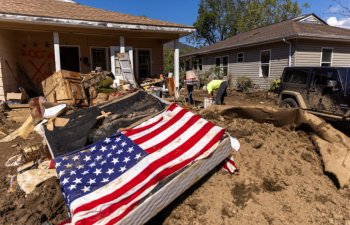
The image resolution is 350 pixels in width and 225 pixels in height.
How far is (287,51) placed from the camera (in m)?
13.5

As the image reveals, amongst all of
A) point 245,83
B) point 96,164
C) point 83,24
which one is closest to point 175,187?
point 96,164

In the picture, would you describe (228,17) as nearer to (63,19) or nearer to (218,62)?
(218,62)

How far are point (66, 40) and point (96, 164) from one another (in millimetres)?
9615

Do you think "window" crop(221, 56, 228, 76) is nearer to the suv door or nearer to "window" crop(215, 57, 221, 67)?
"window" crop(215, 57, 221, 67)

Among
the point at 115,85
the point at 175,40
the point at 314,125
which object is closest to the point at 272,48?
the point at 175,40

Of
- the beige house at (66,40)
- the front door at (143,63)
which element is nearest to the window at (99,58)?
the beige house at (66,40)

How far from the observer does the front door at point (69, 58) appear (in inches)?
450

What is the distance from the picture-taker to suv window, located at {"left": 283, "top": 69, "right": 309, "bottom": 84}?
7.27m

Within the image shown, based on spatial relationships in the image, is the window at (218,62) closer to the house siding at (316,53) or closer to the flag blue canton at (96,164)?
the house siding at (316,53)

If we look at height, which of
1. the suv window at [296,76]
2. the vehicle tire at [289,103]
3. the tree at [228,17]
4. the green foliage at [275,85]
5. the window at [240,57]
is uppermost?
the tree at [228,17]

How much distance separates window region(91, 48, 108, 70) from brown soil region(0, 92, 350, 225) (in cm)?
833

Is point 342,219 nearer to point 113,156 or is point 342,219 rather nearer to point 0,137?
point 113,156

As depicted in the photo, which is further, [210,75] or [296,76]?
[210,75]

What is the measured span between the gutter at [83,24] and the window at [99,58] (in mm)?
2472
